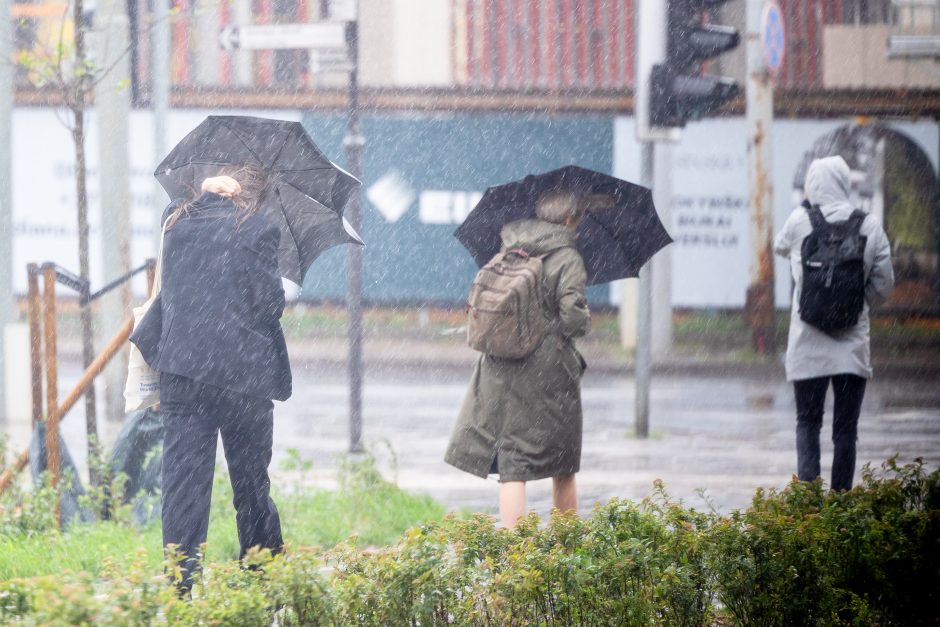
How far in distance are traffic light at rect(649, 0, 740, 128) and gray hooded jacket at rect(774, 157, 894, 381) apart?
3661 mm

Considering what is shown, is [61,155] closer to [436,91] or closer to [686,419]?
Answer: [436,91]

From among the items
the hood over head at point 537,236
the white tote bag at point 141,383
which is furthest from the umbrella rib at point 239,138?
the hood over head at point 537,236

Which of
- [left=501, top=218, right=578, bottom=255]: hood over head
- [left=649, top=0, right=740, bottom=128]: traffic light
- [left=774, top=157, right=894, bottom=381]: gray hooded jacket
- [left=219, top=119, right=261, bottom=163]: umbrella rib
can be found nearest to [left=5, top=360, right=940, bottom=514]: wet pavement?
[left=774, top=157, right=894, bottom=381]: gray hooded jacket

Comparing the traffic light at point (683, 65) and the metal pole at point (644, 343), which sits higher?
the traffic light at point (683, 65)

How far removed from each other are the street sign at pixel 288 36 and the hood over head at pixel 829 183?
366 cm

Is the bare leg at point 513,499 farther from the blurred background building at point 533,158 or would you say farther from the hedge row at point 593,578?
the blurred background building at point 533,158

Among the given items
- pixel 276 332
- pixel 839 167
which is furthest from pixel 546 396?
pixel 839 167

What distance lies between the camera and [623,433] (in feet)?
35.3

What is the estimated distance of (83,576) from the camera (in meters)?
3.38

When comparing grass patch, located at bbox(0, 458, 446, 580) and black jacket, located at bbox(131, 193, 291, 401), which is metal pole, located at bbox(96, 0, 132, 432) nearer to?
grass patch, located at bbox(0, 458, 446, 580)

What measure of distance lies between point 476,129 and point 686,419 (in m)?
8.39

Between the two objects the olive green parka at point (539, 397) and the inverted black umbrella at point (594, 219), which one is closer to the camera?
the olive green parka at point (539, 397)

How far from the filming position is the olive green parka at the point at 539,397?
18.2ft

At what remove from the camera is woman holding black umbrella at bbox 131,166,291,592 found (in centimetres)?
458
